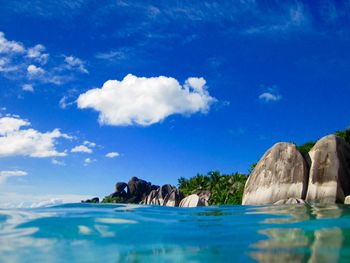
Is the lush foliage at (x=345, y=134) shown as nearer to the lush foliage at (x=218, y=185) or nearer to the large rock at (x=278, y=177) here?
the lush foliage at (x=218, y=185)

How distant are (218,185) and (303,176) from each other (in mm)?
30806

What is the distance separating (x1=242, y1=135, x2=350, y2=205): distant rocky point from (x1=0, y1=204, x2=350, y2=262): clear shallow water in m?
6.28

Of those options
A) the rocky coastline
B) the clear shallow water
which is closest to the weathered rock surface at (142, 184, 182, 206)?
the rocky coastline

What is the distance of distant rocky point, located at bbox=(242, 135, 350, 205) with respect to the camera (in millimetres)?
17641

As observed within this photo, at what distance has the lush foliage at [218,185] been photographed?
A: 138ft

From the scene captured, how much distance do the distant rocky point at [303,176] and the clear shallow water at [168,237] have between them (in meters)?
6.28

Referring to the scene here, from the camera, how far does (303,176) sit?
18.6m

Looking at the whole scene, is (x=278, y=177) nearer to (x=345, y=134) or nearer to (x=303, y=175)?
(x=303, y=175)

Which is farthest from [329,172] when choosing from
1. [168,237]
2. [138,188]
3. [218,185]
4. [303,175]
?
[138,188]

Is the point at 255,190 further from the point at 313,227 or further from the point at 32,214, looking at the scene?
the point at 32,214

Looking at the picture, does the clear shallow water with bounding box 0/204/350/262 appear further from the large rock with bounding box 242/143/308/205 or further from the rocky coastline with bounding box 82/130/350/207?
the large rock with bounding box 242/143/308/205

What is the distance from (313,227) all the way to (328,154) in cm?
986

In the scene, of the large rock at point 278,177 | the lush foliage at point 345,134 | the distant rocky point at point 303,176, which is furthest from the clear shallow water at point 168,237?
the lush foliage at point 345,134

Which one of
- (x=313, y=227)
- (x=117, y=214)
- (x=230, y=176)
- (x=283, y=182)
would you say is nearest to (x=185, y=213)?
(x=117, y=214)
